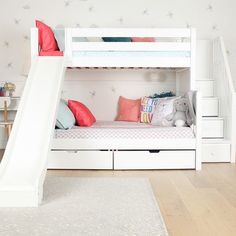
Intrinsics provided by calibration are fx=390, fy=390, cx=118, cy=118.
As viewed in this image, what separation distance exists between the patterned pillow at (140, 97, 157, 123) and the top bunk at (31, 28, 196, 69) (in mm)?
717

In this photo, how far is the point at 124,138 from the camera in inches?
134

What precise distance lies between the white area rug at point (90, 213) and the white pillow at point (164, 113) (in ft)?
3.15

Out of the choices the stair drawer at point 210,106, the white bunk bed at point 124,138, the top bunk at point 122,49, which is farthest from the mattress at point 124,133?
the stair drawer at point 210,106

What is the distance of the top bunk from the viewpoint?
3.44 metres

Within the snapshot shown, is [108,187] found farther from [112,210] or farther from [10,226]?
[10,226]

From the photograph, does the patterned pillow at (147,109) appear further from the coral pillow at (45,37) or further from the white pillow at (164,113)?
the coral pillow at (45,37)

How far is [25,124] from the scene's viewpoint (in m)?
2.82

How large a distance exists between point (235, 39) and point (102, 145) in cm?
225

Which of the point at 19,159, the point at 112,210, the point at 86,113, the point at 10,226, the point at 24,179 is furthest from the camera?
the point at 86,113

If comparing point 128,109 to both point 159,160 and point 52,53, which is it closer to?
point 159,160

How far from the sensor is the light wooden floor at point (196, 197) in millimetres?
1910

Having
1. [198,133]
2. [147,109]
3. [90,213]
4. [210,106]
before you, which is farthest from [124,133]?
[90,213]

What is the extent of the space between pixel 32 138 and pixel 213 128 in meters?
1.97

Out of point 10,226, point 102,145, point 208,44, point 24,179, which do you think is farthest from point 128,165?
point 208,44
